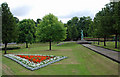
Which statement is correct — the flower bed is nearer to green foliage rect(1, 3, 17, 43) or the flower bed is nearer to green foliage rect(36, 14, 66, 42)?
green foliage rect(1, 3, 17, 43)

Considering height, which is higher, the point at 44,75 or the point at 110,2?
the point at 110,2

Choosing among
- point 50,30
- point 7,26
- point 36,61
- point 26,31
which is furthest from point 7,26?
point 26,31

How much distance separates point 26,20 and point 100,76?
41268 millimetres

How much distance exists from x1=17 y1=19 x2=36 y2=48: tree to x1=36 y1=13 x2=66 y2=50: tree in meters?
12.1

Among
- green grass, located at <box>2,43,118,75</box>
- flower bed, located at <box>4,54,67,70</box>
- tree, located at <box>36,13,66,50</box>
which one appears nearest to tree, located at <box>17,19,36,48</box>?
tree, located at <box>36,13,66,50</box>

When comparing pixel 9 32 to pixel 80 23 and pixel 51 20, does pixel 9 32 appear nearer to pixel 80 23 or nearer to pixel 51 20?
pixel 51 20

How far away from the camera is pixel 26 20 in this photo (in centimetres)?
4634

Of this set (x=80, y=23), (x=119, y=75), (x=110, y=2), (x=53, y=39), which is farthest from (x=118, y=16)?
(x=80, y=23)

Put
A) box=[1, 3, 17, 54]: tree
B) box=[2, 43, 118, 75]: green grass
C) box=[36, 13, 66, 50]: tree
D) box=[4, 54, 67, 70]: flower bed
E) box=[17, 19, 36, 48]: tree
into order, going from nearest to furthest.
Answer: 1. box=[2, 43, 118, 75]: green grass
2. box=[4, 54, 67, 70]: flower bed
3. box=[1, 3, 17, 54]: tree
4. box=[36, 13, 66, 50]: tree
5. box=[17, 19, 36, 48]: tree

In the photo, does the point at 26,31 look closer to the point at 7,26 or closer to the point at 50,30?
the point at 50,30

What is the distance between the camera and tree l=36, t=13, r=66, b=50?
3125 cm

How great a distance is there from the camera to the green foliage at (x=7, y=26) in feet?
88.0

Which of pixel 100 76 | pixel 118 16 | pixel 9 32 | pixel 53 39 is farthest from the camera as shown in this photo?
pixel 53 39

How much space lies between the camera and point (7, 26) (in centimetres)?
2716
